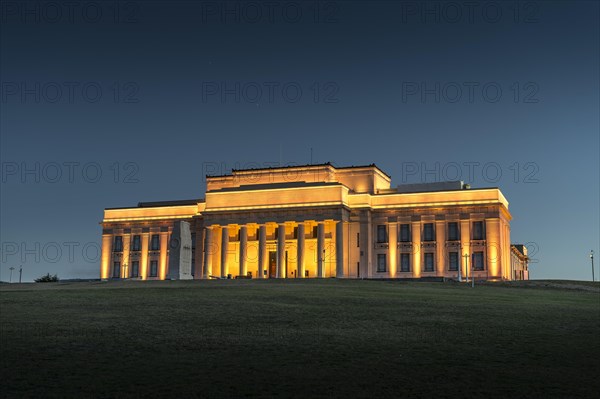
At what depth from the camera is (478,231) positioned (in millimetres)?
87250

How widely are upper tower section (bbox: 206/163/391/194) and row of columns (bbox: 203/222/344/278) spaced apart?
698cm

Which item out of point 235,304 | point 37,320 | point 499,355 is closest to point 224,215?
point 235,304

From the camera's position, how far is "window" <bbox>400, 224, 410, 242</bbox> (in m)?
90.6

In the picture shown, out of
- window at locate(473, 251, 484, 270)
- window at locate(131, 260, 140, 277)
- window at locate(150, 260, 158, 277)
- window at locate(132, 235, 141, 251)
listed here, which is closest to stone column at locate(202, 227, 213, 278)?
window at locate(150, 260, 158, 277)

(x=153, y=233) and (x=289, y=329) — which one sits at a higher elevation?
(x=153, y=233)

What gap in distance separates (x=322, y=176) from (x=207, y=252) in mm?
18916

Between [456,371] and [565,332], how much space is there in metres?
9.25

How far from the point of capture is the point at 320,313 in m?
28.2

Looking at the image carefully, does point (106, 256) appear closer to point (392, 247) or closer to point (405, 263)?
point (392, 247)

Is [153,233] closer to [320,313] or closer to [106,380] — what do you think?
[320,313]

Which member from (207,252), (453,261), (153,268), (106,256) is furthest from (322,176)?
(106,256)

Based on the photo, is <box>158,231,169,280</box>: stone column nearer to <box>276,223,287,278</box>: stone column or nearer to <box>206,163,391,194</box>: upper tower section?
<box>206,163,391,194</box>: upper tower section

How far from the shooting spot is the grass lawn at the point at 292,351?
1487 cm

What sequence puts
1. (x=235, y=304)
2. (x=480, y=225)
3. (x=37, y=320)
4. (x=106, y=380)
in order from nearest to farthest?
(x=106, y=380) < (x=37, y=320) < (x=235, y=304) < (x=480, y=225)
